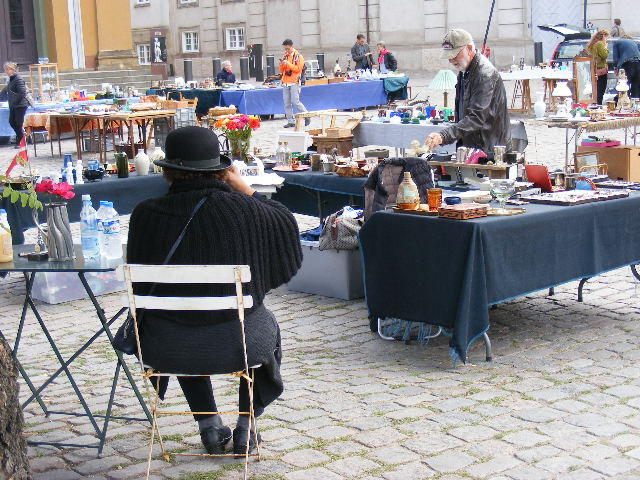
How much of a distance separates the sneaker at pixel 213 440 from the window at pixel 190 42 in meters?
37.8

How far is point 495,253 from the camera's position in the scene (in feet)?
18.8

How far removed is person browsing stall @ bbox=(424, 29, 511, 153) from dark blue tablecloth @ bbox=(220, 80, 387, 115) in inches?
528

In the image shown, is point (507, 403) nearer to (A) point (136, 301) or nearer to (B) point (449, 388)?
(B) point (449, 388)

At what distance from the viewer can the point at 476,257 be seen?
5.63 m

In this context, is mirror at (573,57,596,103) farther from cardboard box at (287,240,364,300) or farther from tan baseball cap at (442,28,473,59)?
cardboard box at (287,240,364,300)

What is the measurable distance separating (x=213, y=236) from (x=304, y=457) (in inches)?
41.3

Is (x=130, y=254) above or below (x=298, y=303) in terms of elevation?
above

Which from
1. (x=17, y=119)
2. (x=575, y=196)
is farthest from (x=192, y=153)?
(x=17, y=119)

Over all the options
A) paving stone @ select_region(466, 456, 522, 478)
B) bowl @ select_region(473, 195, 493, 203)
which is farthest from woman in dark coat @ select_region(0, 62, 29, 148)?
paving stone @ select_region(466, 456, 522, 478)

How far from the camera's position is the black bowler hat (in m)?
4.30

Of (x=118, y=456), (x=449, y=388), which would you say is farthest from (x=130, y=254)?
(x=449, y=388)

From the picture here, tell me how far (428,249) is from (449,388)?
808 millimetres

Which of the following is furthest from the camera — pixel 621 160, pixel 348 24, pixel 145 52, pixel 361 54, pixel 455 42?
pixel 145 52

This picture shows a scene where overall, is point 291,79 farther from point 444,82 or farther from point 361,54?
point 444,82
